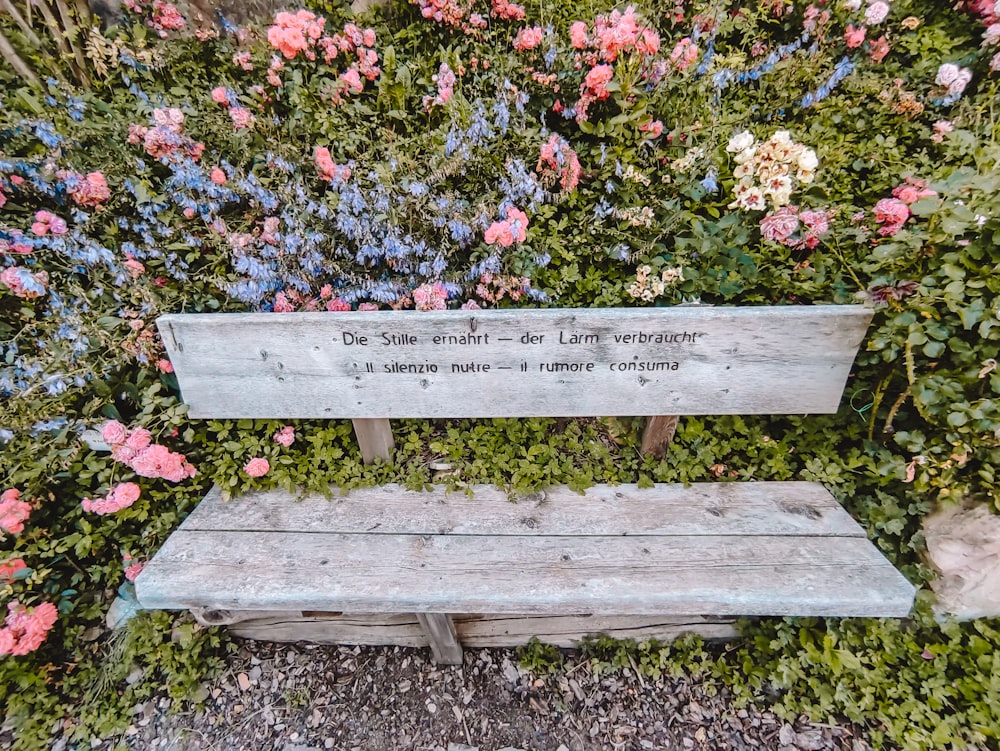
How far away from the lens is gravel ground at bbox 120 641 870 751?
5.92ft

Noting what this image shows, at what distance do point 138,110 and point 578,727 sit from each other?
3025mm

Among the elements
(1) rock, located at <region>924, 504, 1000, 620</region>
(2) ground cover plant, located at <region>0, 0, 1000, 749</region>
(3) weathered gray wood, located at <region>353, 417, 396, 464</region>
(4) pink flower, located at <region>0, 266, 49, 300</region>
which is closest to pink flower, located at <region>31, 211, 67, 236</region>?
(2) ground cover plant, located at <region>0, 0, 1000, 749</region>

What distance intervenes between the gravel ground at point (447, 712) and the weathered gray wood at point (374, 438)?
34.8 inches

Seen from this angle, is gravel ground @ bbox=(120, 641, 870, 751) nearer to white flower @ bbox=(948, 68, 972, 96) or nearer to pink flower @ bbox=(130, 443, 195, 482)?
pink flower @ bbox=(130, 443, 195, 482)

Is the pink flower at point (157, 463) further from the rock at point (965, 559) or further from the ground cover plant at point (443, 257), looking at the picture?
the rock at point (965, 559)

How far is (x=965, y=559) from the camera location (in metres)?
1.57

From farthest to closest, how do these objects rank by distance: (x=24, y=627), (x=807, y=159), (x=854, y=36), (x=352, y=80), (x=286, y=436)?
(x=854, y=36) < (x=352, y=80) < (x=286, y=436) < (x=24, y=627) < (x=807, y=159)

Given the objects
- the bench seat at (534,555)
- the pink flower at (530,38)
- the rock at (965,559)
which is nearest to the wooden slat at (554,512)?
the bench seat at (534,555)

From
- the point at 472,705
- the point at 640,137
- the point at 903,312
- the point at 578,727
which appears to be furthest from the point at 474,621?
the point at 640,137

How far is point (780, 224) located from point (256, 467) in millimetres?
1989

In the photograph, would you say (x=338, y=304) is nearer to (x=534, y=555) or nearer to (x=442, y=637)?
(x=534, y=555)

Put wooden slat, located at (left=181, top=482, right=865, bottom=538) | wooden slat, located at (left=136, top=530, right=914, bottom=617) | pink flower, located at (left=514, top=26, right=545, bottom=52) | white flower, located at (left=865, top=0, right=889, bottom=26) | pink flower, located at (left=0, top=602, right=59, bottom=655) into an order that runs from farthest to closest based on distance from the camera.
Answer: white flower, located at (left=865, top=0, right=889, bottom=26), pink flower, located at (left=514, top=26, right=545, bottom=52), wooden slat, located at (left=181, top=482, right=865, bottom=538), pink flower, located at (left=0, top=602, right=59, bottom=655), wooden slat, located at (left=136, top=530, right=914, bottom=617)

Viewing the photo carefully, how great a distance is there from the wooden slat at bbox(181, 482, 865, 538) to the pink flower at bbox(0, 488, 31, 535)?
0.49 meters

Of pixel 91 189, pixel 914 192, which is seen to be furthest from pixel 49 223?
pixel 914 192
